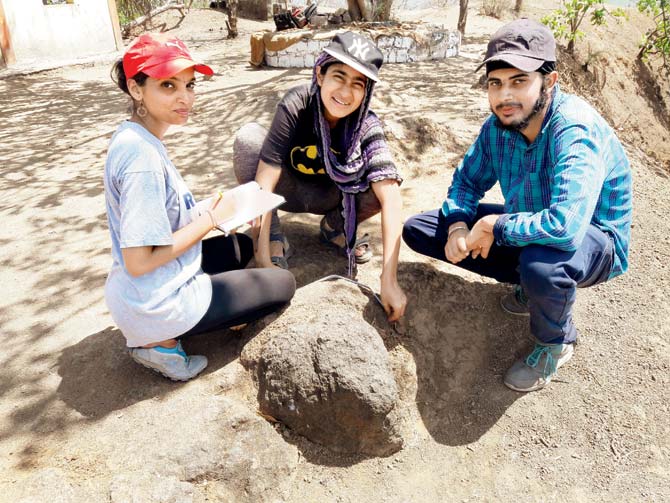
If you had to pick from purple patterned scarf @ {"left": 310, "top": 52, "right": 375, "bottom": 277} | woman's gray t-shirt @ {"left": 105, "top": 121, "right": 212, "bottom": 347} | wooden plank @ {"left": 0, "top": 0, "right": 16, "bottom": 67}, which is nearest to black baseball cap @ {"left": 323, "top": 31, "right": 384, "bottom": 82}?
purple patterned scarf @ {"left": 310, "top": 52, "right": 375, "bottom": 277}

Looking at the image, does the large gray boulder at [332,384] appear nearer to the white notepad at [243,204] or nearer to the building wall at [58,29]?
the white notepad at [243,204]

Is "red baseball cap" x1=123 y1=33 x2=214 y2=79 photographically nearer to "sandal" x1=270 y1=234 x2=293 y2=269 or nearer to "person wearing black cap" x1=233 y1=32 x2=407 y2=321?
"person wearing black cap" x1=233 y1=32 x2=407 y2=321

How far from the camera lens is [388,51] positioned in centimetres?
903

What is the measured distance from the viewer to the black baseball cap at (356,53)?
7.18ft

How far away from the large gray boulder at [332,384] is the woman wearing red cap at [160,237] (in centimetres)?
24

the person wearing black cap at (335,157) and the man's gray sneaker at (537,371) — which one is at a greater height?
the person wearing black cap at (335,157)

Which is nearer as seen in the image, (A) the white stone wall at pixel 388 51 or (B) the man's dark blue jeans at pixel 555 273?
(B) the man's dark blue jeans at pixel 555 273

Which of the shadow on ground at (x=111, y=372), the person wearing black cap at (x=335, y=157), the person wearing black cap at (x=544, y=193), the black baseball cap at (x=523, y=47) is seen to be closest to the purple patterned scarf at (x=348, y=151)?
the person wearing black cap at (x=335, y=157)

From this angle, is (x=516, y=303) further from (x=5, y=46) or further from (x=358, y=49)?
(x=5, y=46)

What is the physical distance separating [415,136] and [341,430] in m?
2.80

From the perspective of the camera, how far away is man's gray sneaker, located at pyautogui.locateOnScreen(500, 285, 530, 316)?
2.61 meters

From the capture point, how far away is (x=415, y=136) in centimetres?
428

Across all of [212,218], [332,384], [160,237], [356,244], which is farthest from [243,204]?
[356,244]

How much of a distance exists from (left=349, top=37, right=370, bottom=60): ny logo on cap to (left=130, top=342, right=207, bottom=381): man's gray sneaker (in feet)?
4.54
